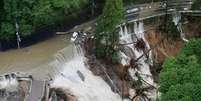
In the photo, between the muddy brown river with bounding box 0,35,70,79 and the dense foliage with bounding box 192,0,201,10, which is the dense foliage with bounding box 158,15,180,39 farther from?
the muddy brown river with bounding box 0,35,70,79

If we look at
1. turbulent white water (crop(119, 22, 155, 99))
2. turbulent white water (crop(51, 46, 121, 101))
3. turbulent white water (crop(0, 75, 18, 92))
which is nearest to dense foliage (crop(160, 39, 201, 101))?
turbulent white water (crop(51, 46, 121, 101))

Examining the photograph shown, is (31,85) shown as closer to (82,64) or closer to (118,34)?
(82,64)

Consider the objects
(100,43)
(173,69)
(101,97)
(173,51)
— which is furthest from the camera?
(173,51)

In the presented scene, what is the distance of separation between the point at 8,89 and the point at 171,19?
1637cm

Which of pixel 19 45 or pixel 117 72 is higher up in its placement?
pixel 19 45

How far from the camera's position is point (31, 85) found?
101ft

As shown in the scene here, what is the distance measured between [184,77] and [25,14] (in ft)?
45.3

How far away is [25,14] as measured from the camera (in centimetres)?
3481

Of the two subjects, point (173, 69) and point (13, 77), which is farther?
point (13, 77)

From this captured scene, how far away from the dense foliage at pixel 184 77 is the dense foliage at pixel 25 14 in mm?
11236

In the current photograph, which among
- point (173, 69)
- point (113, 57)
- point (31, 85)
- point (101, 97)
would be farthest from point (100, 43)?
point (173, 69)

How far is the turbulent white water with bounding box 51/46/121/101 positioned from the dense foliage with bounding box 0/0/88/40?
3.27 m

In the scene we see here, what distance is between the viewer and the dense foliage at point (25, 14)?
113 ft

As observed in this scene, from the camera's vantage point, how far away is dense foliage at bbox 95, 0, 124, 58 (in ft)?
114
